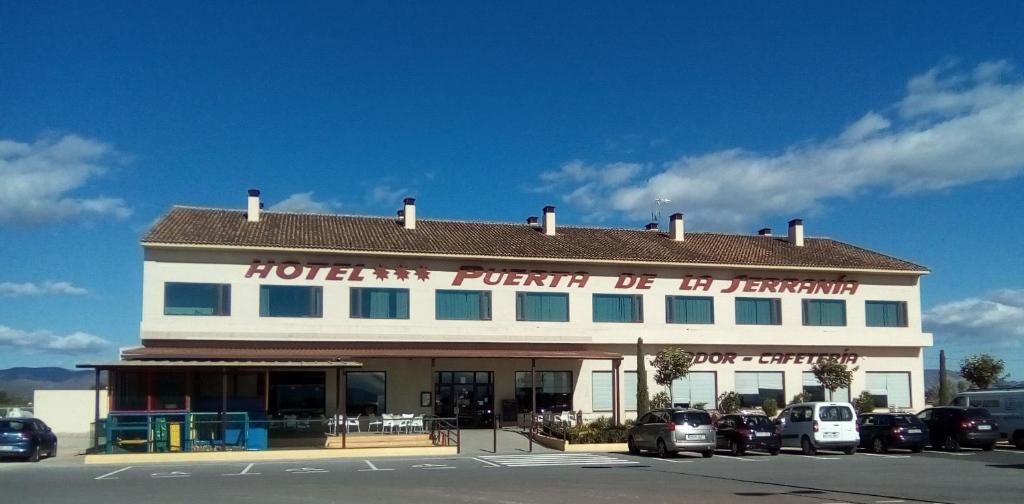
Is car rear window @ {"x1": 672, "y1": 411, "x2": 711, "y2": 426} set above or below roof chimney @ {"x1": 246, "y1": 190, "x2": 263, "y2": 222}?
below

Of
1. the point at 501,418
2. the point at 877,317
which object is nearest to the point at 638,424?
the point at 501,418

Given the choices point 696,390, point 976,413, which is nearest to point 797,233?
point 696,390

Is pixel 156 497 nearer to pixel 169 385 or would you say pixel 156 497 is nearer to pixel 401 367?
pixel 169 385

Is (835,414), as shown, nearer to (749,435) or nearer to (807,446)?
(807,446)

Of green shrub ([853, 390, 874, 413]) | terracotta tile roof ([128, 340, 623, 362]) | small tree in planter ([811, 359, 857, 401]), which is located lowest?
green shrub ([853, 390, 874, 413])

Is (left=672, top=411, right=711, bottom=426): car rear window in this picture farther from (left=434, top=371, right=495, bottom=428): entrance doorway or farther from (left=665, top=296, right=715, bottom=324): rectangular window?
(left=665, top=296, right=715, bottom=324): rectangular window

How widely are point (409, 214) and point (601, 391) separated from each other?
425 inches

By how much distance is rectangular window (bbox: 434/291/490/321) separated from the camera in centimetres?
3631

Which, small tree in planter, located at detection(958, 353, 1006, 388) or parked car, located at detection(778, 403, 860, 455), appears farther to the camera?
small tree in planter, located at detection(958, 353, 1006, 388)

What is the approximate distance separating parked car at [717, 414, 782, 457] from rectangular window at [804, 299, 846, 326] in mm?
13571

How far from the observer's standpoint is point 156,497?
54.2 feet

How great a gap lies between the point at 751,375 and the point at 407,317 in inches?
584

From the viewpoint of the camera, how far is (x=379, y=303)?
117 ft

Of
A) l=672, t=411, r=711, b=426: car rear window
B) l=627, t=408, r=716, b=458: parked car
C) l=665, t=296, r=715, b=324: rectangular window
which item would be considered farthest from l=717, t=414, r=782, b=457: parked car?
l=665, t=296, r=715, b=324: rectangular window
